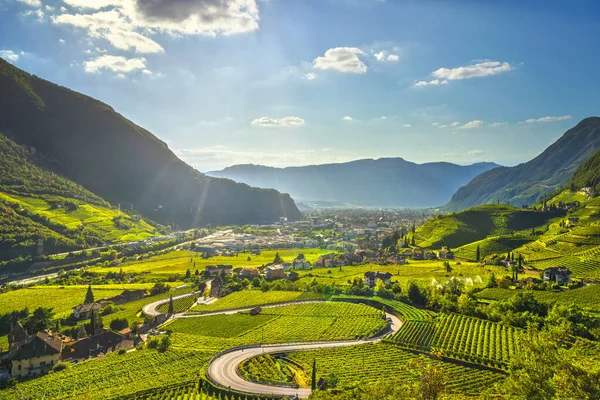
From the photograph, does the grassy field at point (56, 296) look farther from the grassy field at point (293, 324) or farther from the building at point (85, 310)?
the grassy field at point (293, 324)

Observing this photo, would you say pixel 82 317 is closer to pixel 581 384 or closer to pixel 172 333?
pixel 172 333

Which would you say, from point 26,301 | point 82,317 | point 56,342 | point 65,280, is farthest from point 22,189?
point 56,342

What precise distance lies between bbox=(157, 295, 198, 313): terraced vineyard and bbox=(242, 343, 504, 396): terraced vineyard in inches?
1344

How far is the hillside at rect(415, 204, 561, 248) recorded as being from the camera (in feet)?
449

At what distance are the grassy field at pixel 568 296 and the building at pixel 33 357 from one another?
66594 mm

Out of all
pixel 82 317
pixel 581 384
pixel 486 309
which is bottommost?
pixel 82 317

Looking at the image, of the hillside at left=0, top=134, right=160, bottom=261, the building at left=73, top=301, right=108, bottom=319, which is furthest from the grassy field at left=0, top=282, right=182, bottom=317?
the hillside at left=0, top=134, right=160, bottom=261

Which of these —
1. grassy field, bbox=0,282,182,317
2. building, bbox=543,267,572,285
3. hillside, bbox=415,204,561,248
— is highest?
hillside, bbox=415,204,561,248

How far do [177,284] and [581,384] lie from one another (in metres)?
89.4

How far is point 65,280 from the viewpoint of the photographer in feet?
324

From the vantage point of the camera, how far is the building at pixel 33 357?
45.7 meters

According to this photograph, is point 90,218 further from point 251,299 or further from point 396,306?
point 396,306

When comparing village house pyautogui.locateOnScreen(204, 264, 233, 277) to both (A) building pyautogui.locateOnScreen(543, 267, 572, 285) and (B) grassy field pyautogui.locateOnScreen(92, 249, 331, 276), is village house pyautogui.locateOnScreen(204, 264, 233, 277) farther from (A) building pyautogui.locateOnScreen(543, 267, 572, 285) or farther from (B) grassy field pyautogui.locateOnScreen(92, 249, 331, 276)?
(A) building pyautogui.locateOnScreen(543, 267, 572, 285)

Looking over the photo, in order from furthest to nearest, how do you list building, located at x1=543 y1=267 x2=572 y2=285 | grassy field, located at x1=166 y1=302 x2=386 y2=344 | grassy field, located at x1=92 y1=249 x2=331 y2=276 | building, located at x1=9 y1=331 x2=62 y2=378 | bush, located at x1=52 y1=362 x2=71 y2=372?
grassy field, located at x1=92 y1=249 x2=331 y2=276
building, located at x1=543 y1=267 x2=572 y2=285
grassy field, located at x1=166 y1=302 x2=386 y2=344
bush, located at x1=52 y1=362 x2=71 y2=372
building, located at x1=9 y1=331 x2=62 y2=378
